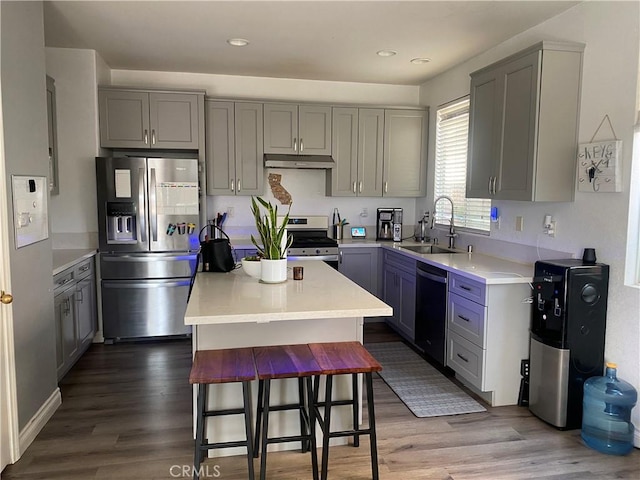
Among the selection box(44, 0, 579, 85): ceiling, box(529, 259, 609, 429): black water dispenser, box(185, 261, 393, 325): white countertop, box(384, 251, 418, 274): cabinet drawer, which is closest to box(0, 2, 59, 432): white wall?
box(44, 0, 579, 85): ceiling

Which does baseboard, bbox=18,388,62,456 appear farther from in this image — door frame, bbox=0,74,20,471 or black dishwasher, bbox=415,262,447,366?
black dishwasher, bbox=415,262,447,366

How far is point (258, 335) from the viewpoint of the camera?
2.52 metres

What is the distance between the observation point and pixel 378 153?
5.24m

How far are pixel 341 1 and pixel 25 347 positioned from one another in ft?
9.14

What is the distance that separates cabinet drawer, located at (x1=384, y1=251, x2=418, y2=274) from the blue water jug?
180 centimetres

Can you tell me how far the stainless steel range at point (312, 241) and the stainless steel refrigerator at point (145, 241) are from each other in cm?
102

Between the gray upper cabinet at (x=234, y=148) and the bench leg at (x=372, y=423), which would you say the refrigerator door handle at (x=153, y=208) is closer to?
the gray upper cabinet at (x=234, y=148)

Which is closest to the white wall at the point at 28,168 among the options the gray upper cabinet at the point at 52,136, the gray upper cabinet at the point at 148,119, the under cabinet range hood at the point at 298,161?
the gray upper cabinet at the point at 52,136

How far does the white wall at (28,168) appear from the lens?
2.51 meters

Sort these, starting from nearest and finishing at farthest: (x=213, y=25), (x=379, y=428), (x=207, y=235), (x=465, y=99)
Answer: (x=379, y=428)
(x=213, y=25)
(x=465, y=99)
(x=207, y=235)

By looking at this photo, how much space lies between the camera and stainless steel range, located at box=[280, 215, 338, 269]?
4.80 metres

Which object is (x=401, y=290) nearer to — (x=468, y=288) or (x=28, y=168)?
(x=468, y=288)

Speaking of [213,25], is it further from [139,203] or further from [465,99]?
[465,99]

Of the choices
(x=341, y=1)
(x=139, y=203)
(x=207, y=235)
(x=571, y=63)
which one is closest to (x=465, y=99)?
(x=571, y=63)
